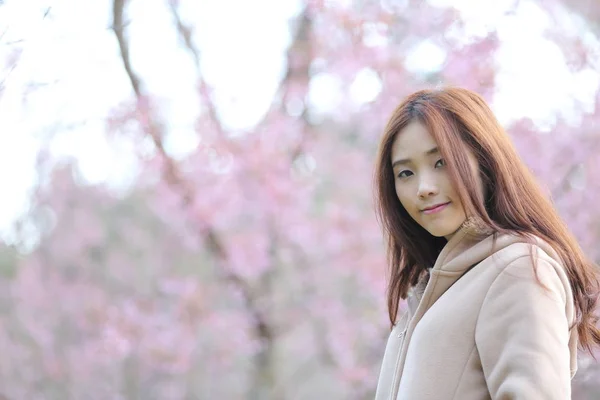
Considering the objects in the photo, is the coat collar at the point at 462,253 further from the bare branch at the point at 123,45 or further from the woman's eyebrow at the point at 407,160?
the bare branch at the point at 123,45

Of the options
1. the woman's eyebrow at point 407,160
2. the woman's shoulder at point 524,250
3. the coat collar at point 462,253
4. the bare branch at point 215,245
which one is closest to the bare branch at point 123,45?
the bare branch at point 215,245

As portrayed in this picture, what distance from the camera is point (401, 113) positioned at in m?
1.31

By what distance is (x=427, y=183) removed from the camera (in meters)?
1.23

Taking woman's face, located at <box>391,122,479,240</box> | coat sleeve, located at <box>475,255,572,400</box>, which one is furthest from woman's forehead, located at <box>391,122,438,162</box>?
coat sleeve, located at <box>475,255,572,400</box>

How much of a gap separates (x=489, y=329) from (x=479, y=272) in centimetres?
11

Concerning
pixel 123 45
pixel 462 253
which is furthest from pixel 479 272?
pixel 123 45

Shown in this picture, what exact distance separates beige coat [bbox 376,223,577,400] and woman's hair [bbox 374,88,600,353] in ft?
0.15

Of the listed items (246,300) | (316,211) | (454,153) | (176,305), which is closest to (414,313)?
(454,153)

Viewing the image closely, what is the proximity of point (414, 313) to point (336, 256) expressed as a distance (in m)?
2.83

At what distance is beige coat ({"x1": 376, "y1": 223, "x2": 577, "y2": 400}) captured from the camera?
1.02 metres

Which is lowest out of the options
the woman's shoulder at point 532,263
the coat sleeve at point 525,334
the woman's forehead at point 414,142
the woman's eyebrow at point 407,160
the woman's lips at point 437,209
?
the coat sleeve at point 525,334

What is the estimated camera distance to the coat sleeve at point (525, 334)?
3.33 ft

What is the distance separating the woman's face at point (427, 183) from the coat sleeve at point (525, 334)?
0.16 m

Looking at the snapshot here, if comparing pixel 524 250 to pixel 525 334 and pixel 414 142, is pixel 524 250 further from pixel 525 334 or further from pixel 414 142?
pixel 414 142
